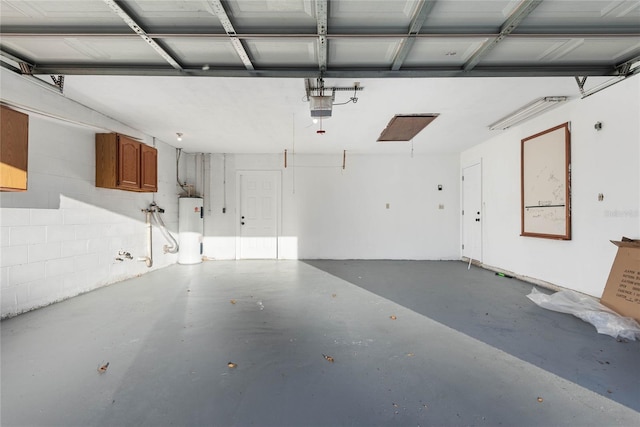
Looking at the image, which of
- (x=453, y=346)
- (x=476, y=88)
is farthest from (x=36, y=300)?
(x=476, y=88)

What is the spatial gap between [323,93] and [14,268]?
376 centimetres

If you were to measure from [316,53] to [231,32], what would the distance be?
726 millimetres

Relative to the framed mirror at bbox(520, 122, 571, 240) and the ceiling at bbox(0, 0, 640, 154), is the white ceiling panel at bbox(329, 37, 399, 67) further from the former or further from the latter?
the framed mirror at bbox(520, 122, 571, 240)

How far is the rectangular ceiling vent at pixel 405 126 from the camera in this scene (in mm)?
3812

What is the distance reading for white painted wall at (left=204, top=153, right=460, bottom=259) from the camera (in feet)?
20.2

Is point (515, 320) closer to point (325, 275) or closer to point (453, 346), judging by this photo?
point (453, 346)

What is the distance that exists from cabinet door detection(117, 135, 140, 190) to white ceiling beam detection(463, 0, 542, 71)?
446cm

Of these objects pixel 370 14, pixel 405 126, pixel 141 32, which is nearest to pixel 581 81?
pixel 405 126

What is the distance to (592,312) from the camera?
2584mm

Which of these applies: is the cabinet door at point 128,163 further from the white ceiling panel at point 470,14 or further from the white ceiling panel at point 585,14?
the white ceiling panel at point 585,14

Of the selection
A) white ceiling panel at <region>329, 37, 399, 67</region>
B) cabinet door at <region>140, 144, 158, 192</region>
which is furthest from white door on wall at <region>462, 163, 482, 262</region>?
cabinet door at <region>140, 144, 158, 192</region>

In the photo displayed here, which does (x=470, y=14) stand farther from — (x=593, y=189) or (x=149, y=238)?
(x=149, y=238)

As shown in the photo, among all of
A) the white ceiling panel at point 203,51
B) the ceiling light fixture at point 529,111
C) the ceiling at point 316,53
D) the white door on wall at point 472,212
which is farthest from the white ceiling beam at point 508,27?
the white door on wall at point 472,212

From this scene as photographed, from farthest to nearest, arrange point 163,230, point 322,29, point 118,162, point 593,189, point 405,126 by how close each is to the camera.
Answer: point 163,230
point 405,126
point 118,162
point 593,189
point 322,29
